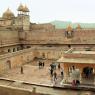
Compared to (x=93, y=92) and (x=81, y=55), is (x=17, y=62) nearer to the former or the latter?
(x=81, y=55)

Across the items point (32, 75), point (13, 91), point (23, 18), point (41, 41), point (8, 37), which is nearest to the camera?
point (13, 91)

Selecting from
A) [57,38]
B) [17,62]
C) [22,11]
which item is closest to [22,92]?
[17,62]

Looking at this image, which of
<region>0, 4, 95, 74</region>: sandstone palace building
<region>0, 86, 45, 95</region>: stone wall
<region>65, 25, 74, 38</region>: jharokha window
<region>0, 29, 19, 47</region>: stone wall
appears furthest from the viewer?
<region>65, 25, 74, 38</region>: jharokha window

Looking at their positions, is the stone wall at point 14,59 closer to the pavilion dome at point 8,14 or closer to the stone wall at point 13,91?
the stone wall at point 13,91

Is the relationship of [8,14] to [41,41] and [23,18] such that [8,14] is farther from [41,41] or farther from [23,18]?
[41,41]

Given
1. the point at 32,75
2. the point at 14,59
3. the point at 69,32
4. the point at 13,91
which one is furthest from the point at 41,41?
the point at 13,91

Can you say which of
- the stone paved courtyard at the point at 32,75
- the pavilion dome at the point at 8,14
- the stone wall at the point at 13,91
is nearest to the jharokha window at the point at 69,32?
the stone paved courtyard at the point at 32,75

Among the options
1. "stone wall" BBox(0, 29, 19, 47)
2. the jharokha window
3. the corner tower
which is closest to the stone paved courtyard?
"stone wall" BBox(0, 29, 19, 47)

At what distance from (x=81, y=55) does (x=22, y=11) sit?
29817 millimetres

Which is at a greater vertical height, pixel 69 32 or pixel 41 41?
pixel 69 32

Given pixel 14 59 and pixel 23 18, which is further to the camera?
pixel 23 18

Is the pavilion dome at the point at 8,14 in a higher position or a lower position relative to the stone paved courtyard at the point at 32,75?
higher

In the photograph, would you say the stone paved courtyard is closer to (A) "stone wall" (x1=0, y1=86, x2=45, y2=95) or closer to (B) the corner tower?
(A) "stone wall" (x1=0, y1=86, x2=45, y2=95)

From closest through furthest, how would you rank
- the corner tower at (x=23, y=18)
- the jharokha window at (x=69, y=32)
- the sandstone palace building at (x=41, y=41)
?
the sandstone palace building at (x=41, y=41), the jharokha window at (x=69, y=32), the corner tower at (x=23, y=18)
